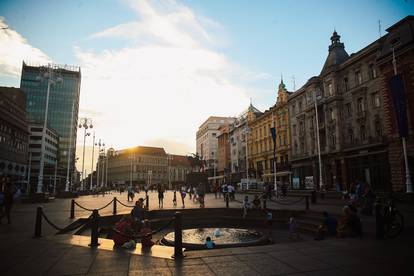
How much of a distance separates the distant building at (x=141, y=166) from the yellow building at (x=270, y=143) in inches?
Result: 2864

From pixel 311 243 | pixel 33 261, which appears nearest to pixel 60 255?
pixel 33 261

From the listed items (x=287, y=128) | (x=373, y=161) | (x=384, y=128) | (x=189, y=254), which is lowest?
(x=189, y=254)

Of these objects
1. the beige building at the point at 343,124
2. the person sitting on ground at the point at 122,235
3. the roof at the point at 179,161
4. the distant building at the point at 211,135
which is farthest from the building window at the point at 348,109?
the roof at the point at 179,161

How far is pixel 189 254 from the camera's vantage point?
770 centimetres

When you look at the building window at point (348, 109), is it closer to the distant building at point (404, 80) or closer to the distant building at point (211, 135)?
the distant building at point (404, 80)

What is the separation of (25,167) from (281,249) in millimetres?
80651

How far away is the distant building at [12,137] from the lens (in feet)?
190

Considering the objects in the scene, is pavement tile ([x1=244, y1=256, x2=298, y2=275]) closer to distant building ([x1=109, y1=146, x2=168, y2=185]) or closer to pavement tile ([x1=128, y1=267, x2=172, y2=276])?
pavement tile ([x1=128, y1=267, x2=172, y2=276])

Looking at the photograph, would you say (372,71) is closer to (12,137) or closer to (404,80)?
(404,80)

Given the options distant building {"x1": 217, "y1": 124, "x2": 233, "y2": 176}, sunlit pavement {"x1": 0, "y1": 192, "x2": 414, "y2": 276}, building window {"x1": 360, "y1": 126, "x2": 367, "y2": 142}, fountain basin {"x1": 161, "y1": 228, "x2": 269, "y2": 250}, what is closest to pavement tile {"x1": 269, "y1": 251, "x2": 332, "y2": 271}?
sunlit pavement {"x1": 0, "y1": 192, "x2": 414, "y2": 276}

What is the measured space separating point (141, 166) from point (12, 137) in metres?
70.9

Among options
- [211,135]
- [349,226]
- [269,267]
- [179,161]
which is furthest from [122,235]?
[179,161]

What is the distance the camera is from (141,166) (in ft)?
427

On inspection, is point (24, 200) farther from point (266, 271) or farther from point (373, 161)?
point (373, 161)
